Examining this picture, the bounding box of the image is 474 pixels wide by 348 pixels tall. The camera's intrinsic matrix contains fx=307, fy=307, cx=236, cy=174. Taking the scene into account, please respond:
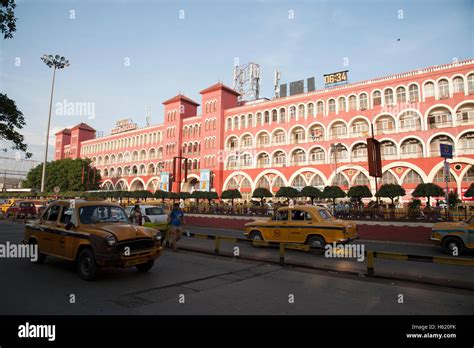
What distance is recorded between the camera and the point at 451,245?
11.2m

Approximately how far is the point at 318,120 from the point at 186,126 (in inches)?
1048

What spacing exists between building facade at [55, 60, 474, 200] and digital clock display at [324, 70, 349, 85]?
150cm

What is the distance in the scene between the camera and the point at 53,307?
5.18 meters

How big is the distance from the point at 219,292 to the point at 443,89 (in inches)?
1589

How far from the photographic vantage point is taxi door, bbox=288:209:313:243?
11.2m

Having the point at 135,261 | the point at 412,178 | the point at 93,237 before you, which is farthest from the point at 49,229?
the point at 412,178

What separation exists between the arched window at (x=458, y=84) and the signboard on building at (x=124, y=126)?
200ft

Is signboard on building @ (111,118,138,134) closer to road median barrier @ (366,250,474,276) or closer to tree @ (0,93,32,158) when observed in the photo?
tree @ (0,93,32,158)

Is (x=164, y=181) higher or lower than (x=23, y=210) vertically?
higher

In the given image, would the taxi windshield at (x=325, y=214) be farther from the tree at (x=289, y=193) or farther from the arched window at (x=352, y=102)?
the arched window at (x=352, y=102)

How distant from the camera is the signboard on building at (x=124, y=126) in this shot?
238 ft

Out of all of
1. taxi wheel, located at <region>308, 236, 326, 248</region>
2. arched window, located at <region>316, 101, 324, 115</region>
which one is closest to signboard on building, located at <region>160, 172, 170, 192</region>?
arched window, located at <region>316, 101, 324, 115</region>

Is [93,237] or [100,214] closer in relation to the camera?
[93,237]

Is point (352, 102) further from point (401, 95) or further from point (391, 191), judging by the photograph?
point (391, 191)
